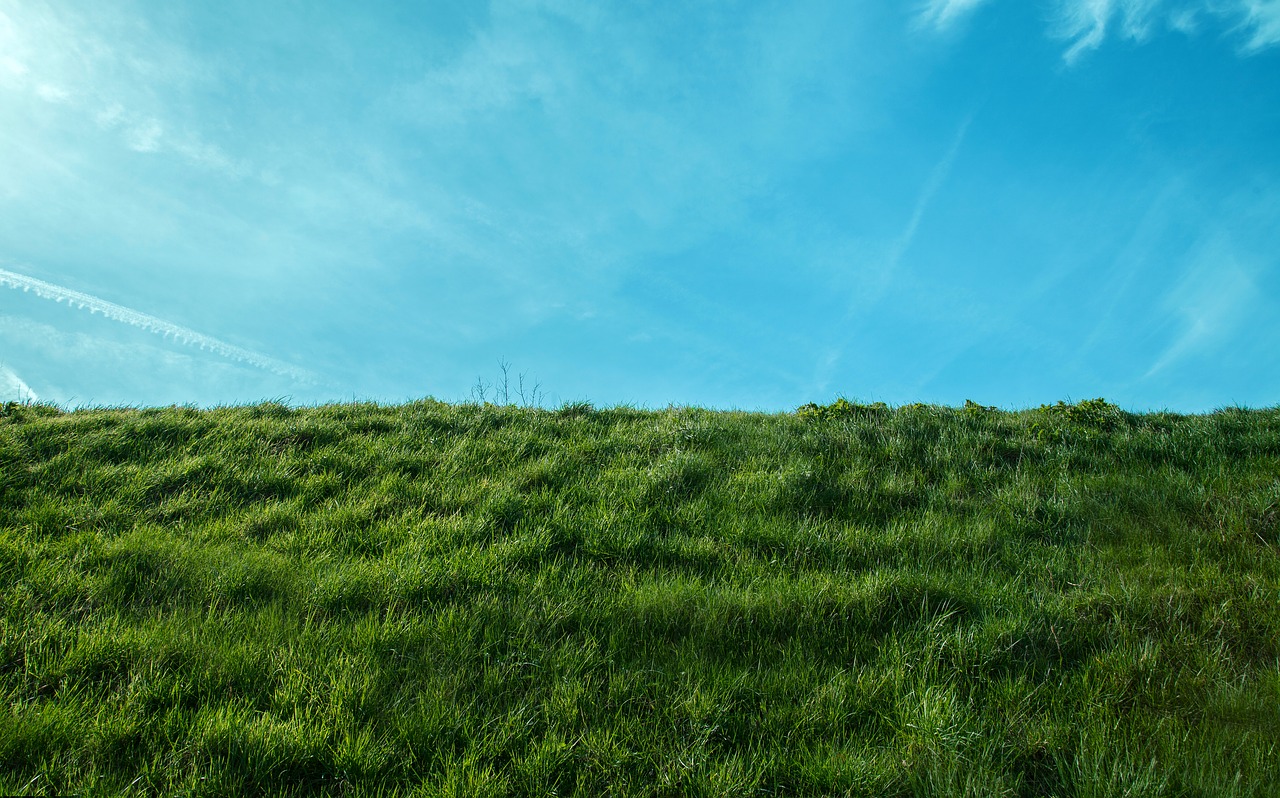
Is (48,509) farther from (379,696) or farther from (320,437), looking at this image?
(379,696)

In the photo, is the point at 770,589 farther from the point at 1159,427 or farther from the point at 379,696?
the point at 1159,427

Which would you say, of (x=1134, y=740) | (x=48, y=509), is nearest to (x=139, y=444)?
(x=48, y=509)

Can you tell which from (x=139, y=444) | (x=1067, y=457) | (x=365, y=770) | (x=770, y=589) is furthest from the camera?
(x=139, y=444)

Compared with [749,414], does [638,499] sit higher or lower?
lower

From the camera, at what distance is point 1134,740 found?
12.6 ft

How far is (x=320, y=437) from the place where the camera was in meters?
9.47

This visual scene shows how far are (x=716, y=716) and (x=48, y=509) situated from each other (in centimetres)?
749

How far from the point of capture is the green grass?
12.0 feet

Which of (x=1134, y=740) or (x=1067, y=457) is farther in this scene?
(x=1067, y=457)

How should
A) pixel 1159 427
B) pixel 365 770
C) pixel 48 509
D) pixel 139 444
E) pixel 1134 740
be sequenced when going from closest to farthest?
pixel 365 770 < pixel 1134 740 < pixel 48 509 < pixel 139 444 < pixel 1159 427

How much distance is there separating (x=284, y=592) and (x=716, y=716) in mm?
3684

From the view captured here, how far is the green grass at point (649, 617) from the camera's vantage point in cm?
364

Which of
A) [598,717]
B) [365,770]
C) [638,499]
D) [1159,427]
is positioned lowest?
[365,770]

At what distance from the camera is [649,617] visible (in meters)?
5.02
